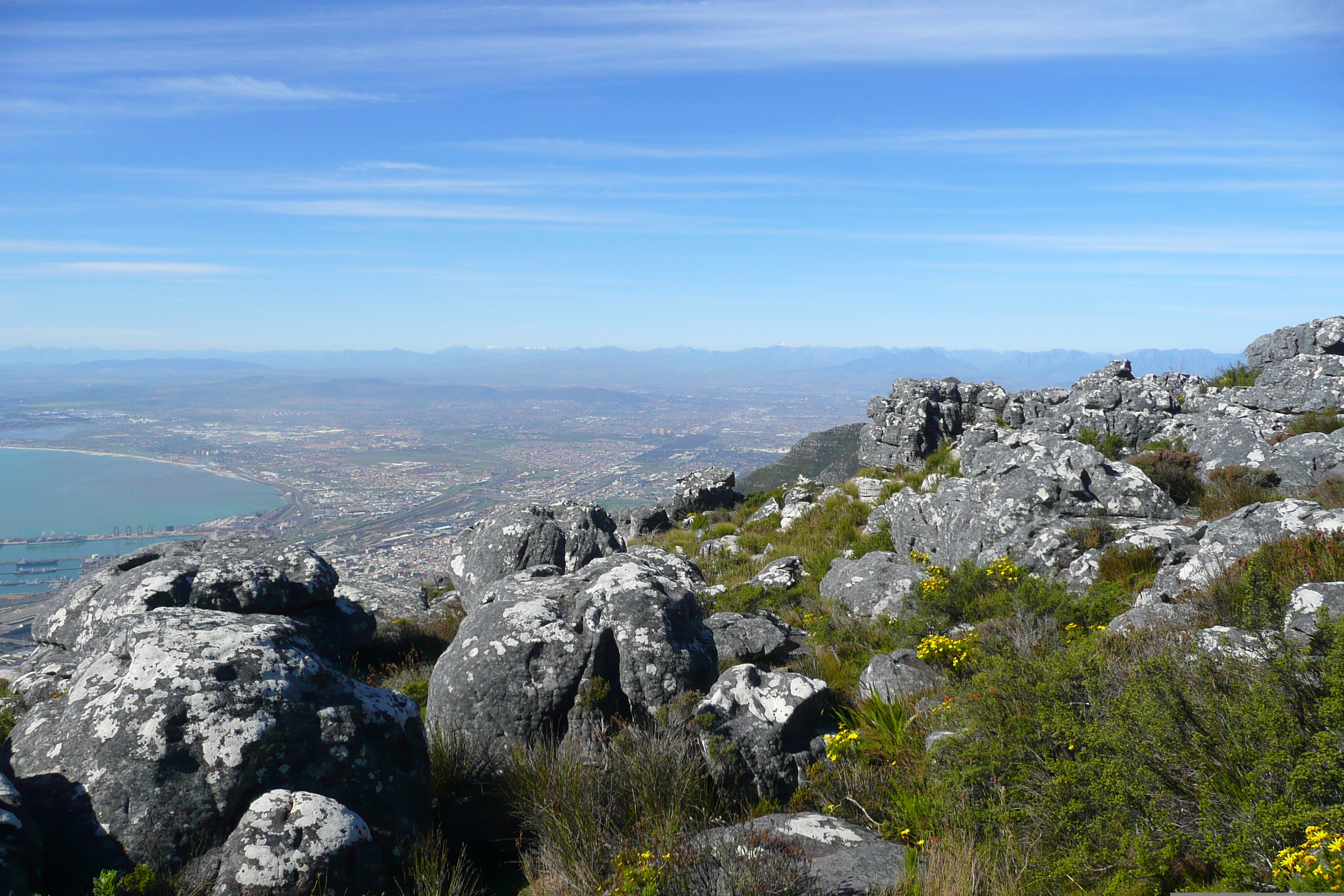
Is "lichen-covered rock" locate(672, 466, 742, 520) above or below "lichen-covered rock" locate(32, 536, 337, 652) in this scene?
below

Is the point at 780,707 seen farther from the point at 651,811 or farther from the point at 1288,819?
the point at 1288,819

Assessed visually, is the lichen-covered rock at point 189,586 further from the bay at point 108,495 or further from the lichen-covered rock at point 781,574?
the bay at point 108,495

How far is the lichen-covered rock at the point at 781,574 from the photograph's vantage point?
13.5m

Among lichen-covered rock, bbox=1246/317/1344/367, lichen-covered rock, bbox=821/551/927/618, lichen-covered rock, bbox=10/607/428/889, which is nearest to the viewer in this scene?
lichen-covered rock, bbox=10/607/428/889

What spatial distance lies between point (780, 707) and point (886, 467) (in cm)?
1996

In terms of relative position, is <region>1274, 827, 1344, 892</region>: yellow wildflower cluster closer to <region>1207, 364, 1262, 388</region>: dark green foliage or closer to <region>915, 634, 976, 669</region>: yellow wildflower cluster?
<region>915, 634, 976, 669</region>: yellow wildflower cluster

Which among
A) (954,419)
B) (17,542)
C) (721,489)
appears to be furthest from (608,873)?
(17,542)

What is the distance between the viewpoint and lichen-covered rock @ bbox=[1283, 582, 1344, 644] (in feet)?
17.0

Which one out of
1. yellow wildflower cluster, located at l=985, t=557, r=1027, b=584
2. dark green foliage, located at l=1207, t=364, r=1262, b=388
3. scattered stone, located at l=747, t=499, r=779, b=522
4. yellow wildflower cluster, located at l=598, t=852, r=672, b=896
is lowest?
scattered stone, located at l=747, t=499, r=779, b=522

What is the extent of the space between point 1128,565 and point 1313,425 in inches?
446

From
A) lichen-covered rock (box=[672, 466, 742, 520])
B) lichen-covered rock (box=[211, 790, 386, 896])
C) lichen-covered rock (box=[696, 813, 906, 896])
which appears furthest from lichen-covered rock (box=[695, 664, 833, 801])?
lichen-covered rock (box=[672, 466, 742, 520])

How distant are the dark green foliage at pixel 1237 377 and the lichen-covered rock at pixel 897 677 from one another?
23074mm

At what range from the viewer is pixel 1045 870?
14.0ft

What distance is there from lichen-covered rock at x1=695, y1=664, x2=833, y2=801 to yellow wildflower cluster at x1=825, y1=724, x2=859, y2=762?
258mm
